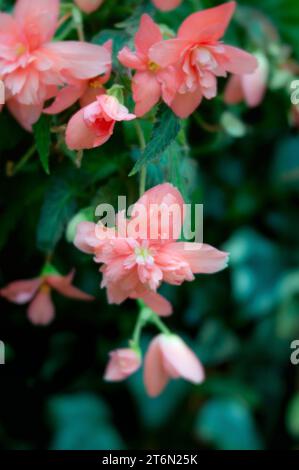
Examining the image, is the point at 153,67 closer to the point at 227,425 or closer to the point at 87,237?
the point at 87,237

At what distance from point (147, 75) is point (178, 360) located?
0.31 metres

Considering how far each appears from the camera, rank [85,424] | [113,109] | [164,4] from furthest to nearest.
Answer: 1. [85,424]
2. [164,4]
3. [113,109]

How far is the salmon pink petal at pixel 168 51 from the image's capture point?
0.56m

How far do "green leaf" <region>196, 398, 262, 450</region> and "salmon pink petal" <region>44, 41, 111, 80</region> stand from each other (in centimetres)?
96

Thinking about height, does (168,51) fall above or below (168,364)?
above

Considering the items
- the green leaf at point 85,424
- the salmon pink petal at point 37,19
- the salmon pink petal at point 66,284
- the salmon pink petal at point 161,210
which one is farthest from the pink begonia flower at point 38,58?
the green leaf at point 85,424

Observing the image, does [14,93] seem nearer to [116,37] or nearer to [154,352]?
[116,37]

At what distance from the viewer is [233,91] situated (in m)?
0.84

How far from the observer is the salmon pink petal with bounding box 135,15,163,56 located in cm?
58

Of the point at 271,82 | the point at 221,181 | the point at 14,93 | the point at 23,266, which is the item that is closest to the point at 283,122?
the point at 271,82

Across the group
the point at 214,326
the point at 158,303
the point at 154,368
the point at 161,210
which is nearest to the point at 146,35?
the point at 161,210

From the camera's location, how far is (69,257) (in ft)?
2.83

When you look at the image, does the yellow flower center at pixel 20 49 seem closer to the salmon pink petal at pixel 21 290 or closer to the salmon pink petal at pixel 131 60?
the salmon pink petal at pixel 131 60
